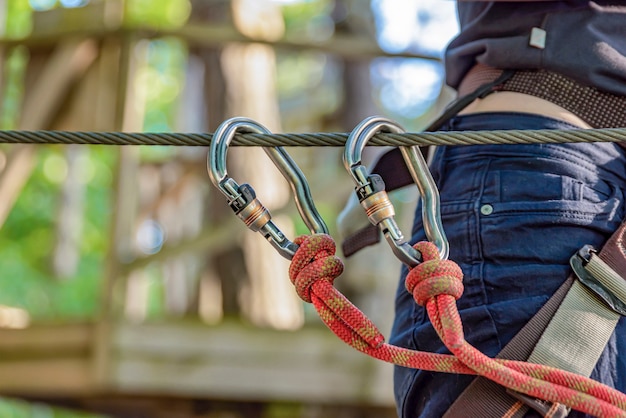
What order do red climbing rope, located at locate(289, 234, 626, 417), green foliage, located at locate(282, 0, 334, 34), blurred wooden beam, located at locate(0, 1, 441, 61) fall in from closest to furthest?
red climbing rope, located at locate(289, 234, 626, 417), blurred wooden beam, located at locate(0, 1, 441, 61), green foliage, located at locate(282, 0, 334, 34)

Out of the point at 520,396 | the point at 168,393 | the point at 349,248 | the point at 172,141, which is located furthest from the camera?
the point at 168,393

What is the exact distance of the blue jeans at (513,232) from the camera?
3.93ft

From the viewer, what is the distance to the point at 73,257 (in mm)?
9281

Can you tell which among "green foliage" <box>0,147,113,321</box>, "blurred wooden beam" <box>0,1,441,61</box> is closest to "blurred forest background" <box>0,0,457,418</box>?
"blurred wooden beam" <box>0,1,441,61</box>

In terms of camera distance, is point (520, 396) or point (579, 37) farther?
point (579, 37)

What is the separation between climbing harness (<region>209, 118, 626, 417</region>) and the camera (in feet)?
3.58

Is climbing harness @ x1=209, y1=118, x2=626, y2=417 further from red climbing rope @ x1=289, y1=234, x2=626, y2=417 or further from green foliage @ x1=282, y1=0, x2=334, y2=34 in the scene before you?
green foliage @ x1=282, y1=0, x2=334, y2=34

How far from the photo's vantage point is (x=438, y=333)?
3.65ft

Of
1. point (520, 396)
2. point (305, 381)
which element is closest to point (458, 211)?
point (520, 396)

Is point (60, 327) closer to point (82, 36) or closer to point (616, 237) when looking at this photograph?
point (82, 36)

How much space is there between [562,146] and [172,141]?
49cm

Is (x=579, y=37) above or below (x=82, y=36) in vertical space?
below

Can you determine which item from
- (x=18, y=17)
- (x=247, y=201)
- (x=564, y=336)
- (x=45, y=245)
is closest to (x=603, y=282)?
(x=564, y=336)

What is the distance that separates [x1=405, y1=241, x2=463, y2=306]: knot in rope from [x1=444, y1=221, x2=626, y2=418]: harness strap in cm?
12
